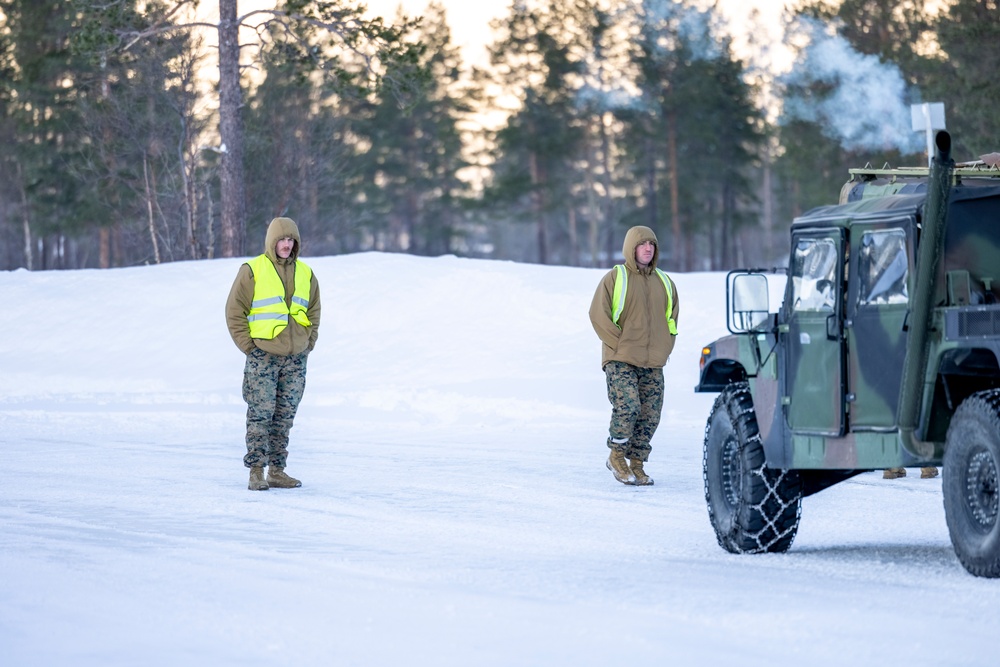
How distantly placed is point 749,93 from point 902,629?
6070 centimetres

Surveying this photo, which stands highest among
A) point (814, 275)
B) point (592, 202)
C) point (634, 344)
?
point (592, 202)

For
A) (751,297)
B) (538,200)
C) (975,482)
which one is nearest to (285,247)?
(751,297)

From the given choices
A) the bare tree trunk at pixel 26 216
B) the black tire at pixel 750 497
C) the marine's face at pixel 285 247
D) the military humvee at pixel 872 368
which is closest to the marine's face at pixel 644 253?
the marine's face at pixel 285 247

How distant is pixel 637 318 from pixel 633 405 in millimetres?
681

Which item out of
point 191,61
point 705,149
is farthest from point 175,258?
point 705,149

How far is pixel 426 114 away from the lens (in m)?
74.6

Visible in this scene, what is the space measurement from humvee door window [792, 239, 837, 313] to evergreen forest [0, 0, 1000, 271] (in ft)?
79.3

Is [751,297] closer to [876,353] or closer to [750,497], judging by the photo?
[876,353]

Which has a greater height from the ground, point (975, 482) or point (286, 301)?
point (286, 301)

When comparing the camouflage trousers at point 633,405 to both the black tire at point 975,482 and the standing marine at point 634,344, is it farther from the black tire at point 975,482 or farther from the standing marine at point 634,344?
the black tire at point 975,482

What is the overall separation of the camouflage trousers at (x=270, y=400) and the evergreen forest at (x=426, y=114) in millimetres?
19891

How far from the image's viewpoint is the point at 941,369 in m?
7.64

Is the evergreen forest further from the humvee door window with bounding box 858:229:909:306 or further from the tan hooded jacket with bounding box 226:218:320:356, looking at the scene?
the humvee door window with bounding box 858:229:909:306

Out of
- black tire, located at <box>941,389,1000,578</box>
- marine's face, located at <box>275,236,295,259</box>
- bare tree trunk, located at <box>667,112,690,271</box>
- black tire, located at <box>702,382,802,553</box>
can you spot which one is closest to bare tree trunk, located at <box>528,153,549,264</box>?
bare tree trunk, located at <box>667,112,690,271</box>
